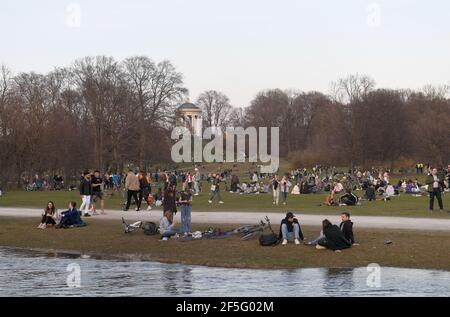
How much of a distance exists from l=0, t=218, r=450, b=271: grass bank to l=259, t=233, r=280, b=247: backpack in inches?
9.1

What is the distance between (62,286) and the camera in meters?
18.5

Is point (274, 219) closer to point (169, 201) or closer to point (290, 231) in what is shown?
point (169, 201)

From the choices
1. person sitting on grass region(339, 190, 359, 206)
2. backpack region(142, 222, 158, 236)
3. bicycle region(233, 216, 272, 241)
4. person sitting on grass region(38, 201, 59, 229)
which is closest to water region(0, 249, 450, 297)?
bicycle region(233, 216, 272, 241)

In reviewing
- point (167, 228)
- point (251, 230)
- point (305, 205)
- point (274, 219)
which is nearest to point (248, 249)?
point (251, 230)

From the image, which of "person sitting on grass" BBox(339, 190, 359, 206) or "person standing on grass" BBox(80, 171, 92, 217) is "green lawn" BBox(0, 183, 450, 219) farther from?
"person standing on grass" BBox(80, 171, 92, 217)

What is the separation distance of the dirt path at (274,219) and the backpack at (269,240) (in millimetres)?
4084

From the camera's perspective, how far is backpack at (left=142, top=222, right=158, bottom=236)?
2735 cm

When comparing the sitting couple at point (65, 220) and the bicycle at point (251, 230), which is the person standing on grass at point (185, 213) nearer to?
the bicycle at point (251, 230)

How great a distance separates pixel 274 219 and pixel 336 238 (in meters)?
7.67

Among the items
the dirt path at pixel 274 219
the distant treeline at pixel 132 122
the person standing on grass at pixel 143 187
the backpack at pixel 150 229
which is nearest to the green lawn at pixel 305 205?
the person standing on grass at pixel 143 187

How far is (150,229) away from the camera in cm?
2747

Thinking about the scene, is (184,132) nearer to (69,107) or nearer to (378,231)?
(69,107)
